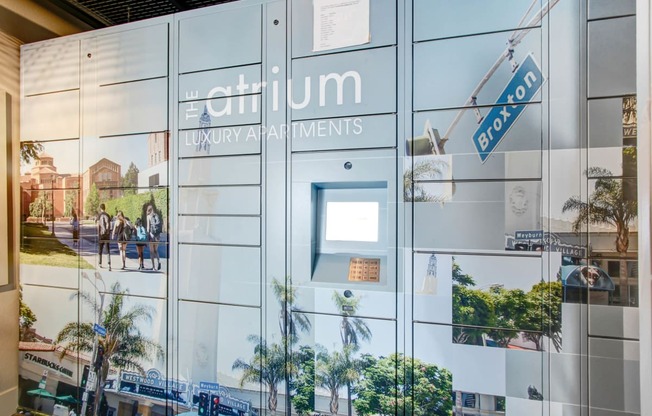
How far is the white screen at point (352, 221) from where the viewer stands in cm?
166

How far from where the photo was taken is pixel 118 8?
2547 mm

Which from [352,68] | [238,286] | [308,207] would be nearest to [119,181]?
[238,286]

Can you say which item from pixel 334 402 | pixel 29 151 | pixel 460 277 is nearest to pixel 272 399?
pixel 334 402

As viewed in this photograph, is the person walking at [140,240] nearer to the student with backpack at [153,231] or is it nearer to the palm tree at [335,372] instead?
the student with backpack at [153,231]

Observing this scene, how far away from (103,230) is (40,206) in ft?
1.94

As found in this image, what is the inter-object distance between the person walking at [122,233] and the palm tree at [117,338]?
19 centimetres

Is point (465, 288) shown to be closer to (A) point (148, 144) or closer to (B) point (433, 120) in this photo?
(B) point (433, 120)

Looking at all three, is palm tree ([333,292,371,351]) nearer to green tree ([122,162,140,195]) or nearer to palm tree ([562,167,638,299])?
palm tree ([562,167,638,299])

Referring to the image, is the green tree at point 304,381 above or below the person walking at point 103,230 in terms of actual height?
below

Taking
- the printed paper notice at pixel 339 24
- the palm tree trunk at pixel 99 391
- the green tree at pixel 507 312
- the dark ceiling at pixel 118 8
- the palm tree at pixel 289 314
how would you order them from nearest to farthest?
the green tree at pixel 507 312 < the printed paper notice at pixel 339 24 < the palm tree at pixel 289 314 < the palm tree trunk at pixel 99 391 < the dark ceiling at pixel 118 8

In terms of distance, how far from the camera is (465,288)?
1.51 m

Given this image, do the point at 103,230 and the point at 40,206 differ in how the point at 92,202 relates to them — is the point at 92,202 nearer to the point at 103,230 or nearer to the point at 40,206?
the point at 103,230

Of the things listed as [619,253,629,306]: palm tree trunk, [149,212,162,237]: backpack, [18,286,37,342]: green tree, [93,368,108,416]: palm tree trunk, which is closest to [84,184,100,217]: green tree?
[149,212,162,237]: backpack

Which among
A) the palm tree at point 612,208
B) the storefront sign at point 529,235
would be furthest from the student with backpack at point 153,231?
Result: the palm tree at point 612,208
